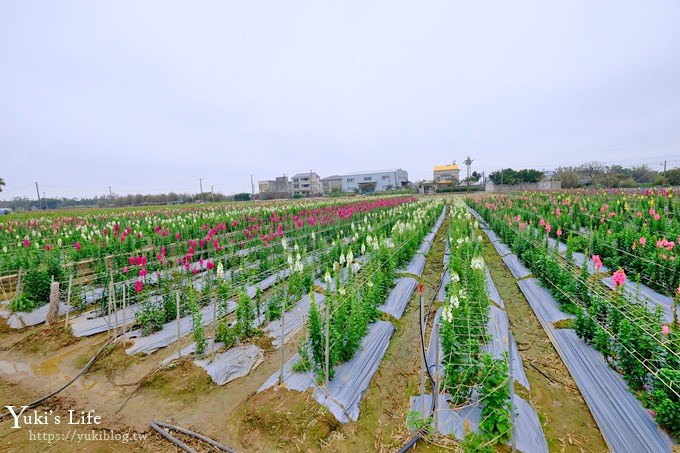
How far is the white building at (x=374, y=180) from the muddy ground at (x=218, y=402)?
7455 cm

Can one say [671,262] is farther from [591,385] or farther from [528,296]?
[591,385]

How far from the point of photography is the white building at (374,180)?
267ft

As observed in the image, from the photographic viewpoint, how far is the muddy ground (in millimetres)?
3582

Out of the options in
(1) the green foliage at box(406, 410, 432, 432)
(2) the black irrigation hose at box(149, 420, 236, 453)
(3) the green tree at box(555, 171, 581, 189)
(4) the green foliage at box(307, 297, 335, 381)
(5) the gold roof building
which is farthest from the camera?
(5) the gold roof building

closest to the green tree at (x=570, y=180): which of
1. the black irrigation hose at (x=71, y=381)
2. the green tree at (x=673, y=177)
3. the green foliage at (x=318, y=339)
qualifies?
the green tree at (x=673, y=177)

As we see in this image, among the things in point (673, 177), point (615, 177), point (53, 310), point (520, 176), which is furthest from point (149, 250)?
point (520, 176)

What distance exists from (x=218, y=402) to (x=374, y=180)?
8220 cm

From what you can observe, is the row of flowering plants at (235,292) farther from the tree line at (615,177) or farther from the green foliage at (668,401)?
the tree line at (615,177)

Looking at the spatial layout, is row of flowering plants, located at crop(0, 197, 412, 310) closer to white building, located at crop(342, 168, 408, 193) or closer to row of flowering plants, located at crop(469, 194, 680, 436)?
row of flowering plants, located at crop(469, 194, 680, 436)

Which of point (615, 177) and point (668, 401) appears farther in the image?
point (615, 177)

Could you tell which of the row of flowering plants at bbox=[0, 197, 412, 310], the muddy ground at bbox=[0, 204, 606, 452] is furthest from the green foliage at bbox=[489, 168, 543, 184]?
the muddy ground at bbox=[0, 204, 606, 452]

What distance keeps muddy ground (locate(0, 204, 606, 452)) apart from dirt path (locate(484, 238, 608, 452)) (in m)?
0.01

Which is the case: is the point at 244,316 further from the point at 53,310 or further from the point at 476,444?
the point at 53,310

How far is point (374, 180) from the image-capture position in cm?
8406
